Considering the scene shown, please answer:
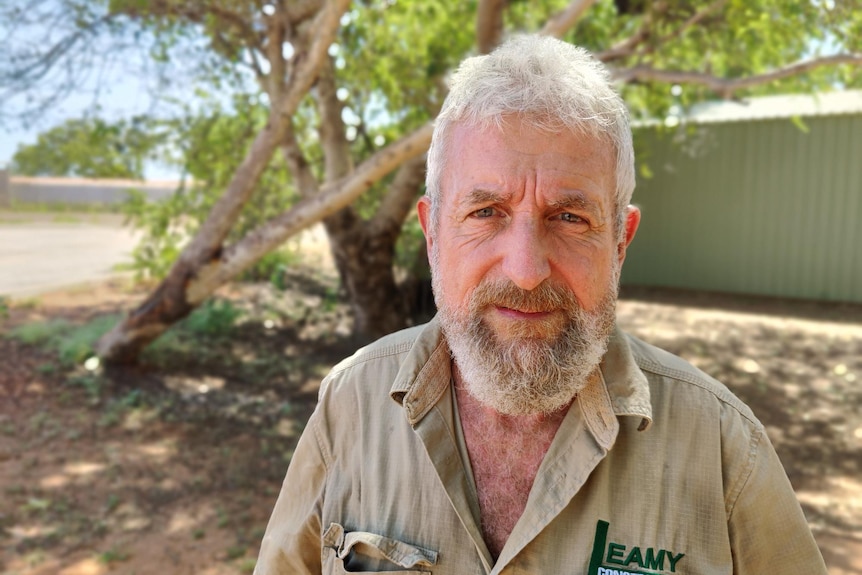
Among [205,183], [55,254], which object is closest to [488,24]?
[205,183]

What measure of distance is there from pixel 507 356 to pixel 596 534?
0.42 metres

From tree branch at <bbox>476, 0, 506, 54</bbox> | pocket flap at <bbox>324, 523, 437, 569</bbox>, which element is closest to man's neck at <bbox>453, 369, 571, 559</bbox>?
pocket flap at <bbox>324, 523, 437, 569</bbox>

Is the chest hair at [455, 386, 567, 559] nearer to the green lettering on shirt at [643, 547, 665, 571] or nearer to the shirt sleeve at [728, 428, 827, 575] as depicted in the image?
the green lettering on shirt at [643, 547, 665, 571]

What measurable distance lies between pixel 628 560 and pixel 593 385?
1.30 ft

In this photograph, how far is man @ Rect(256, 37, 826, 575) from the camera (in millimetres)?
1534

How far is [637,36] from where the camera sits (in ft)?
23.9

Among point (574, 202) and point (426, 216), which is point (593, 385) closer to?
point (574, 202)

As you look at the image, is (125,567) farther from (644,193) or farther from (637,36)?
(644,193)

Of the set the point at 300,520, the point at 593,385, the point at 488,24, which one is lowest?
the point at 300,520

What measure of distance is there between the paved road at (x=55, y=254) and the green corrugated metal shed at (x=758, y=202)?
8860 mm

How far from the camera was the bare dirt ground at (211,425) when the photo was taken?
403 centimetres

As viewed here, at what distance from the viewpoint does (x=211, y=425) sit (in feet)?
18.7

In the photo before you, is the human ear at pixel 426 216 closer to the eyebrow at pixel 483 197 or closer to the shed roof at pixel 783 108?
the eyebrow at pixel 483 197

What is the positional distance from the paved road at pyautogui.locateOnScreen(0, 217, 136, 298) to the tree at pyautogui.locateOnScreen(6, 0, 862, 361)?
3164mm
